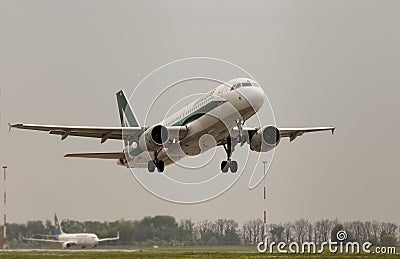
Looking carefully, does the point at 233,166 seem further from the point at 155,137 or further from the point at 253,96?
the point at 253,96

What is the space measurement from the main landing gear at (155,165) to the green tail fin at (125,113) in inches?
590

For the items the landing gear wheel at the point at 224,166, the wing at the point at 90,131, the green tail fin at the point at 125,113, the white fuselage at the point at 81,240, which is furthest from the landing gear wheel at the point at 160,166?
the white fuselage at the point at 81,240

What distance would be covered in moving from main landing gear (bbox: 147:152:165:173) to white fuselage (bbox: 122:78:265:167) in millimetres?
1996

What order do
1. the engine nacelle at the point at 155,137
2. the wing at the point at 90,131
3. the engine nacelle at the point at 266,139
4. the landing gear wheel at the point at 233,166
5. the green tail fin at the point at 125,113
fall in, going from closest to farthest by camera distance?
the engine nacelle at the point at 155,137 < the wing at the point at 90,131 < the engine nacelle at the point at 266,139 < the landing gear wheel at the point at 233,166 < the green tail fin at the point at 125,113

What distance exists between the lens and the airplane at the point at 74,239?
237ft

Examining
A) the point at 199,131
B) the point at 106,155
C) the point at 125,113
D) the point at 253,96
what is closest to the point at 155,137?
the point at 199,131

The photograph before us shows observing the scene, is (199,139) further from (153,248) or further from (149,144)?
(153,248)

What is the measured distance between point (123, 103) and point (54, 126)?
937 inches

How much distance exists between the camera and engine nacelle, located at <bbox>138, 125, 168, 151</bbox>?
61.3 metres

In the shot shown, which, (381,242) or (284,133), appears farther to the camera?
(284,133)

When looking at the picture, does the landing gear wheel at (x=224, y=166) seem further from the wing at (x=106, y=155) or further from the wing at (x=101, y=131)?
the wing at (x=106, y=155)

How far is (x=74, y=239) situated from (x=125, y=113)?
1232 cm

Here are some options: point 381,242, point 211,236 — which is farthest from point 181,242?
point 381,242

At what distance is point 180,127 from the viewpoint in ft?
202
